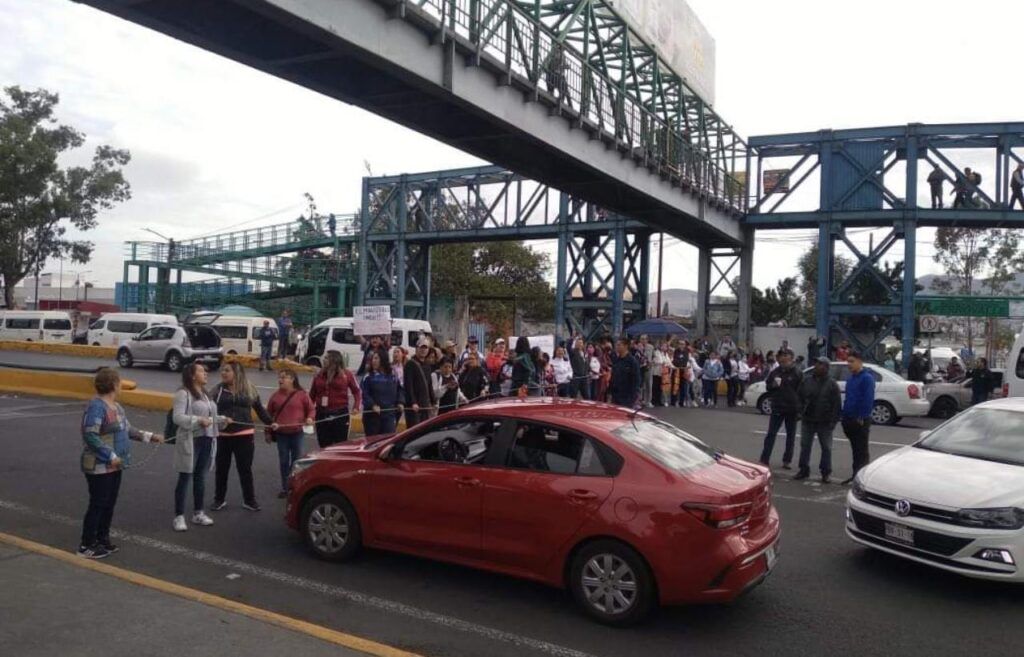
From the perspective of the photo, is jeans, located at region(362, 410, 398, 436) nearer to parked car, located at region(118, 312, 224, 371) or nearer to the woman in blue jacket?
the woman in blue jacket

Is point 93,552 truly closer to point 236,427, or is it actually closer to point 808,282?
point 236,427

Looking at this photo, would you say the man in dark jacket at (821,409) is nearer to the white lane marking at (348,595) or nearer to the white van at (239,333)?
the white lane marking at (348,595)

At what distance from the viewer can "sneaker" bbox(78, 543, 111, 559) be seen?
20.5 feet

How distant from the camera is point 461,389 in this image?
11344 millimetres

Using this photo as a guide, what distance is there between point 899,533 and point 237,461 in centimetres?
613

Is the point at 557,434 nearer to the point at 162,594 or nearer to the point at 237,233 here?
the point at 162,594

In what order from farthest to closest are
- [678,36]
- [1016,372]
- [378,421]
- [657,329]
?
[678,36]
[657,329]
[1016,372]
[378,421]

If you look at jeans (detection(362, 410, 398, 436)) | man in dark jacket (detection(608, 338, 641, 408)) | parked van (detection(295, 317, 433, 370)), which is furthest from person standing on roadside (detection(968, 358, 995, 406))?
jeans (detection(362, 410, 398, 436))

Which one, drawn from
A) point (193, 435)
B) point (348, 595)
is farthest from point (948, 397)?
point (193, 435)

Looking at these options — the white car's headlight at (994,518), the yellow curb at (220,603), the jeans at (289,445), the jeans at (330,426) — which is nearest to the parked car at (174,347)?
the jeans at (330,426)

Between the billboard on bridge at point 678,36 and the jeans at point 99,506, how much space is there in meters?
19.9

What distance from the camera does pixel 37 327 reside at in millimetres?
34594

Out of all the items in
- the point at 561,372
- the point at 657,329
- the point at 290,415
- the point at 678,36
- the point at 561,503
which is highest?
the point at 678,36

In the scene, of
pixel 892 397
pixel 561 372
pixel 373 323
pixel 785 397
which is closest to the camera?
pixel 785 397
